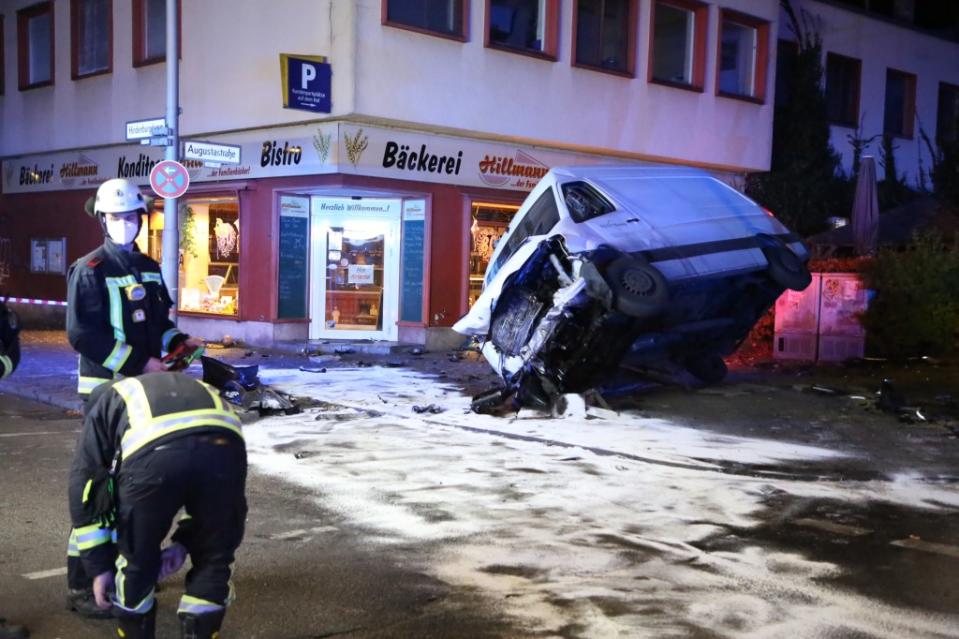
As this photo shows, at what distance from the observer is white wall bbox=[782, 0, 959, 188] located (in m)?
24.3

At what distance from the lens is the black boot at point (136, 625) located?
3.51 metres

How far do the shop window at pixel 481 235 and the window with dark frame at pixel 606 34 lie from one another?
3177 mm

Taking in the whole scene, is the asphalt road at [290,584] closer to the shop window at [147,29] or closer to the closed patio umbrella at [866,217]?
the closed patio umbrella at [866,217]

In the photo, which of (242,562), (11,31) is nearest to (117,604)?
(242,562)

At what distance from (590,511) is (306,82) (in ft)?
34.4

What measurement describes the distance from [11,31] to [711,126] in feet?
52.9

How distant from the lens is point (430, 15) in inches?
652

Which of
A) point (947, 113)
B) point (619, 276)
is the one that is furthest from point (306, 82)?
point (947, 113)

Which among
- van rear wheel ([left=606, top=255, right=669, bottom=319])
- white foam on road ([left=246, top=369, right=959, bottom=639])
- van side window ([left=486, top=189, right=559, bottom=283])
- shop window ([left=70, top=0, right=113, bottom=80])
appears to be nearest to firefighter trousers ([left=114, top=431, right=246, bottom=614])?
white foam on road ([left=246, top=369, right=959, bottom=639])

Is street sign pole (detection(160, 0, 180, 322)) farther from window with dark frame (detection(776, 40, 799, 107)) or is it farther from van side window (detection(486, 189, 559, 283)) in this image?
window with dark frame (detection(776, 40, 799, 107))

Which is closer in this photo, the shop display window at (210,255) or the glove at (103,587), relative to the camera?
the glove at (103,587)

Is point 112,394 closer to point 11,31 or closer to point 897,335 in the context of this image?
point 897,335

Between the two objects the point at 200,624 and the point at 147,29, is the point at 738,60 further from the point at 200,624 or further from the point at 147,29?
the point at 200,624

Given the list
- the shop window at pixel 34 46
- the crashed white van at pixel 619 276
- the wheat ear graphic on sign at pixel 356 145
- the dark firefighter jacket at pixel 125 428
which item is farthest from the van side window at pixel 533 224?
the shop window at pixel 34 46
